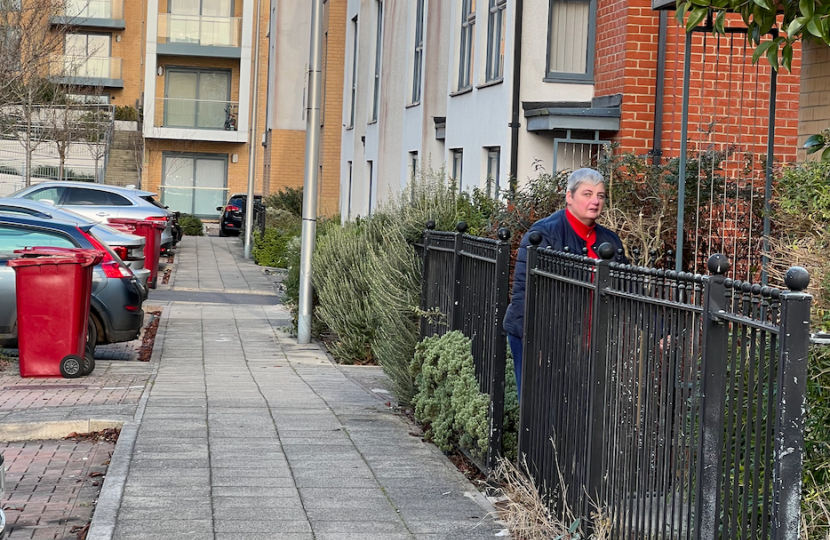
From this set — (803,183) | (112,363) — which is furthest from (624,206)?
(112,363)

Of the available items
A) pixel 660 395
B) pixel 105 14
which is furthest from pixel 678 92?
pixel 105 14

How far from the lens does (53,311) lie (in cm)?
1115

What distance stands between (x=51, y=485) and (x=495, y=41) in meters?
9.31

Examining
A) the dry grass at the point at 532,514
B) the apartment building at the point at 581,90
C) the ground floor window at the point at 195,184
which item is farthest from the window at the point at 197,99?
the dry grass at the point at 532,514

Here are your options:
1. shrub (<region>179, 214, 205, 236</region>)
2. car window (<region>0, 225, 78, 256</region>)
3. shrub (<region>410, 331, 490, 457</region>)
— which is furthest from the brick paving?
shrub (<region>179, 214, 205, 236</region>)

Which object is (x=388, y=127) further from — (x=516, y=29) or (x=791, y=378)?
(x=791, y=378)

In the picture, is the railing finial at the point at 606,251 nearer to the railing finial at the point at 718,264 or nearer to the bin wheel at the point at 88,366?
the railing finial at the point at 718,264

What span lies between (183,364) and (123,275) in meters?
1.19

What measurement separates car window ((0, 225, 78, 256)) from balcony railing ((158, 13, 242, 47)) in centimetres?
3637

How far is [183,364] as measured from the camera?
488 inches

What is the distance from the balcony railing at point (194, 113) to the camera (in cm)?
4812

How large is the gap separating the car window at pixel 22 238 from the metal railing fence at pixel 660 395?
24.1 ft

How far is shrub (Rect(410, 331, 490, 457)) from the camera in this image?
22.4 feet

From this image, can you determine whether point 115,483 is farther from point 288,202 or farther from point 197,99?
point 197,99
